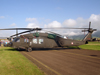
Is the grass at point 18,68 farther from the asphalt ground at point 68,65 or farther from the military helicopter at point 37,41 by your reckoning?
the military helicopter at point 37,41

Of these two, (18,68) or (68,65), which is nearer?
(18,68)

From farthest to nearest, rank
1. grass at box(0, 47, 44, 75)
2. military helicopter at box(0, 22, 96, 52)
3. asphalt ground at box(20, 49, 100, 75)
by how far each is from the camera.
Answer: military helicopter at box(0, 22, 96, 52), asphalt ground at box(20, 49, 100, 75), grass at box(0, 47, 44, 75)

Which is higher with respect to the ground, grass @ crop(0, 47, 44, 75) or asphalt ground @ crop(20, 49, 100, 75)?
grass @ crop(0, 47, 44, 75)

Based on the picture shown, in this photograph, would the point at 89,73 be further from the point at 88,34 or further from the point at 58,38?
the point at 88,34

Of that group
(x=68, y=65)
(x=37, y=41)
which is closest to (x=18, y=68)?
(x=68, y=65)

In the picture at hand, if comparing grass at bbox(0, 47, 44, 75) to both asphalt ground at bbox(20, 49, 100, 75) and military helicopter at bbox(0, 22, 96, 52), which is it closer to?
asphalt ground at bbox(20, 49, 100, 75)

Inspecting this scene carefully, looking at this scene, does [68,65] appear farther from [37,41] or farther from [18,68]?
[37,41]

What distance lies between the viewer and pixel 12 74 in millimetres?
4945

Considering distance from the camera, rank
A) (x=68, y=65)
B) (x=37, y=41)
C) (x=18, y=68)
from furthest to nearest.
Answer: (x=37, y=41) < (x=68, y=65) < (x=18, y=68)

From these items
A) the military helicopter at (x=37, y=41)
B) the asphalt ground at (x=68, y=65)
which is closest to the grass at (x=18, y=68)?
the asphalt ground at (x=68, y=65)

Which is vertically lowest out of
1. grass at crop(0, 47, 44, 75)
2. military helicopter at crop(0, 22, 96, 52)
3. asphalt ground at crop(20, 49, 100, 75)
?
asphalt ground at crop(20, 49, 100, 75)

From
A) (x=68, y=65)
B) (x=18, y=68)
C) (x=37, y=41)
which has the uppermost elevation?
(x=37, y=41)

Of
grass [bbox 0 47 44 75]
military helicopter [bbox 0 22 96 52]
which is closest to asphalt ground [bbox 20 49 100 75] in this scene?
grass [bbox 0 47 44 75]

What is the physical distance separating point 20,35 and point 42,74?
44.3 feet
